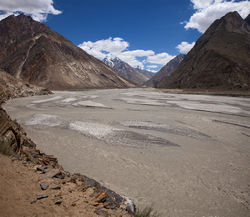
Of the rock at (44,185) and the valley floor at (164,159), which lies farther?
the valley floor at (164,159)

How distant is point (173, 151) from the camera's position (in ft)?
29.2

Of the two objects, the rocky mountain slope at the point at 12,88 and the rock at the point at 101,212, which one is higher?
the rocky mountain slope at the point at 12,88

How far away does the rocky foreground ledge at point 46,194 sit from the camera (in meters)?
3.13

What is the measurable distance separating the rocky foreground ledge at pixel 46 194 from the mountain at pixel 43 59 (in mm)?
76384

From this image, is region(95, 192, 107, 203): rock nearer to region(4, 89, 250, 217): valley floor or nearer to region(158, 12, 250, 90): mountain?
region(4, 89, 250, 217): valley floor

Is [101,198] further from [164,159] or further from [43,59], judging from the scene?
[43,59]

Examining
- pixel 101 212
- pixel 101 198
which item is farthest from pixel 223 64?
pixel 101 212

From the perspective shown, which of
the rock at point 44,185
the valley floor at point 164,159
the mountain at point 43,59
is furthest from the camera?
→ the mountain at point 43,59

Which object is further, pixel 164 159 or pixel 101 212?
pixel 164 159

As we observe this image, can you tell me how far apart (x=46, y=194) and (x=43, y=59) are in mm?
95324

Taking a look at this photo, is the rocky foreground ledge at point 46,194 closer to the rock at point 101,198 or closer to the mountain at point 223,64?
the rock at point 101,198

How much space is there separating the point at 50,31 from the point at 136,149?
122m

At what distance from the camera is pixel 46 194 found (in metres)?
3.65

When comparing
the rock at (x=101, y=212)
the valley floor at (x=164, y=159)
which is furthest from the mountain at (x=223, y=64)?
the rock at (x=101, y=212)
